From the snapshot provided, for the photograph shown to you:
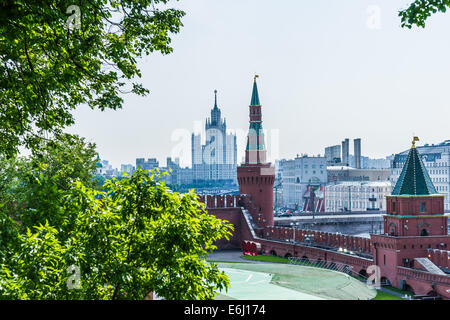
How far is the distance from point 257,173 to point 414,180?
21.4m

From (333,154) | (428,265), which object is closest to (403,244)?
(428,265)

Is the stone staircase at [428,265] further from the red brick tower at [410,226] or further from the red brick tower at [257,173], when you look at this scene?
the red brick tower at [257,173]

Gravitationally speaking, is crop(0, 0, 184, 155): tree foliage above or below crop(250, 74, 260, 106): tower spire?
below

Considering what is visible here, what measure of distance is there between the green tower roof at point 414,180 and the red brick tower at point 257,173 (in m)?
19.9

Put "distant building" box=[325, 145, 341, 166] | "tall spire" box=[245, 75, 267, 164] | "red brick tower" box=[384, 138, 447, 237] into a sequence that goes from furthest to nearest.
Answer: "distant building" box=[325, 145, 341, 166], "tall spire" box=[245, 75, 267, 164], "red brick tower" box=[384, 138, 447, 237]

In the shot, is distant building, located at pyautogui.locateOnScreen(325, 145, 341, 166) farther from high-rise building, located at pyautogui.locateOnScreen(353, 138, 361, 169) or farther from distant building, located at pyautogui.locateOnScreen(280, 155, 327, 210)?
distant building, located at pyautogui.locateOnScreen(280, 155, 327, 210)

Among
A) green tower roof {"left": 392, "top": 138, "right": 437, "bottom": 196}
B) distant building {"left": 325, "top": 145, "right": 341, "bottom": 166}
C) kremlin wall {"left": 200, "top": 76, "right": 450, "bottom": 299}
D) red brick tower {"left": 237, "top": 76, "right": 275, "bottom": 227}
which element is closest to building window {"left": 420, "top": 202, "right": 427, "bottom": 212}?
kremlin wall {"left": 200, "top": 76, "right": 450, "bottom": 299}

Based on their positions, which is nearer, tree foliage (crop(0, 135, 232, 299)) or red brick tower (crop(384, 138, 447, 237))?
tree foliage (crop(0, 135, 232, 299))

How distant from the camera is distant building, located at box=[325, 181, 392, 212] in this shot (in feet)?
374

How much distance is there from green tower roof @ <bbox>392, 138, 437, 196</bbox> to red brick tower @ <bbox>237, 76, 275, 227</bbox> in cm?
1994

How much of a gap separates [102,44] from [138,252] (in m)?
5.47

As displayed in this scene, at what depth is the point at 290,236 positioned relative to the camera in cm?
5159

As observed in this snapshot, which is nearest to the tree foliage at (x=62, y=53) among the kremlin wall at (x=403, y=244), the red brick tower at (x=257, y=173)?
the kremlin wall at (x=403, y=244)

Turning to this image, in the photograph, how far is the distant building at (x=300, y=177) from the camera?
136m
